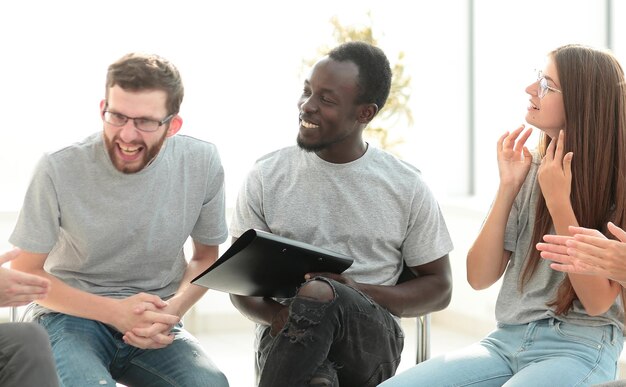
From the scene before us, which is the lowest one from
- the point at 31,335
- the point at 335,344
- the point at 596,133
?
the point at 335,344

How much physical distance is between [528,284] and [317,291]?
0.64 m

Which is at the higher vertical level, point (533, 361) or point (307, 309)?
point (307, 309)

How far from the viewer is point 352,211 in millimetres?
2879

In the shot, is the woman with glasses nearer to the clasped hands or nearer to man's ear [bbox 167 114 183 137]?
the clasped hands

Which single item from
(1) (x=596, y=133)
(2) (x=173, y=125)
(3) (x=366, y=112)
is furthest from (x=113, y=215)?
(1) (x=596, y=133)

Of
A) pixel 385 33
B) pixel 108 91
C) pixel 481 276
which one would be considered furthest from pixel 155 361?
pixel 385 33

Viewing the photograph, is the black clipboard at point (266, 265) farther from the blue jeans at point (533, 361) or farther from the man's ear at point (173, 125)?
the man's ear at point (173, 125)

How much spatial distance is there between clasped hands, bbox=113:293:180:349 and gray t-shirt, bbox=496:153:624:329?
36.7 inches

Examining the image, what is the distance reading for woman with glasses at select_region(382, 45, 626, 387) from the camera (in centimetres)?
253

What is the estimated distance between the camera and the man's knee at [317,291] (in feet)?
8.00

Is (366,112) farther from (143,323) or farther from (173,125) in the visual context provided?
(143,323)

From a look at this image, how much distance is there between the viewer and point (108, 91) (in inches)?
107

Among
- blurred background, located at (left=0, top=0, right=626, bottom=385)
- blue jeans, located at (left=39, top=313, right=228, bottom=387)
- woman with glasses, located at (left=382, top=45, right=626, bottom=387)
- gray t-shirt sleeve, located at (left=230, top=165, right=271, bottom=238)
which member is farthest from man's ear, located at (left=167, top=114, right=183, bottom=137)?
blurred background, located at (left=0, top=0, right=626, bottom=385)

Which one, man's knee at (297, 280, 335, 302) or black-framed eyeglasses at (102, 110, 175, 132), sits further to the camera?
black-framed eyeglasses at (102, 110, 175, 132)
